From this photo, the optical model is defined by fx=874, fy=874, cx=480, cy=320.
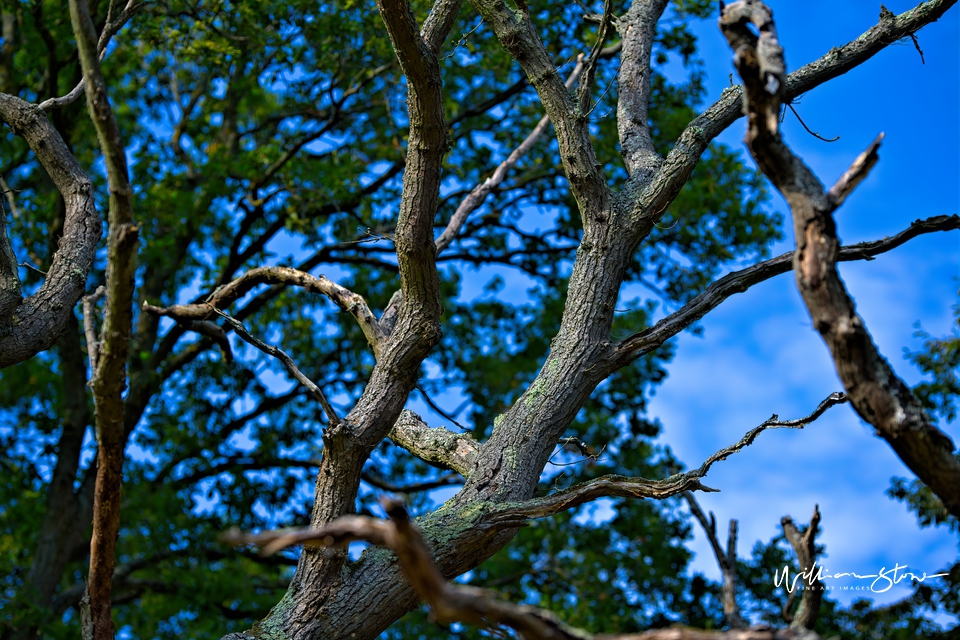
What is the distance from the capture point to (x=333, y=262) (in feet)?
37.2

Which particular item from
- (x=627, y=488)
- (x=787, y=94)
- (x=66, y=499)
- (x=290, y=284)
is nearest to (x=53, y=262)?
(x=290, y=284)

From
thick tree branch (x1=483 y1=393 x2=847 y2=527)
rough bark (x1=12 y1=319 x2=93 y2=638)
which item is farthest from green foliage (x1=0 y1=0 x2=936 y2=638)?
thick tree branch (x1=483 y1=393 x2=847 y2=527)

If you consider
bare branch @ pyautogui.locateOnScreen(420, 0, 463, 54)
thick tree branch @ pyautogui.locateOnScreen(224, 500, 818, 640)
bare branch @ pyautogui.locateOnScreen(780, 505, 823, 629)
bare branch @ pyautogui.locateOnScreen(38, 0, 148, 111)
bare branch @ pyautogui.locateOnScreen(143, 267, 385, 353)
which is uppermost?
bare branch @ pyautogui.locateOnScreen(38, 0, 148, 111)

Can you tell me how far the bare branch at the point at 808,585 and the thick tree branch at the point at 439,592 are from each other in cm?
63

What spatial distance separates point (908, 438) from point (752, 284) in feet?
7.44

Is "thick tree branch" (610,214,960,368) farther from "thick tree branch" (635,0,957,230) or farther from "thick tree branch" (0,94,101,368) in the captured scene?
"thick tree branch" (0,94,101,368)

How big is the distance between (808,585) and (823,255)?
4.10 ft

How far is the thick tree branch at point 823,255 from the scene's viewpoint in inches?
109

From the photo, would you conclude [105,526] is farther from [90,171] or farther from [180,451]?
[90,171]

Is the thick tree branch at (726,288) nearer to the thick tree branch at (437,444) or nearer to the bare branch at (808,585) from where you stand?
the thick tree branch at (437,444)

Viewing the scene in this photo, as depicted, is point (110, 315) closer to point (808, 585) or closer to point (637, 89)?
point (808, 585)

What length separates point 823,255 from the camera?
9.11ft

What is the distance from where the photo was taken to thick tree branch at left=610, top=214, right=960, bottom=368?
4.79 m

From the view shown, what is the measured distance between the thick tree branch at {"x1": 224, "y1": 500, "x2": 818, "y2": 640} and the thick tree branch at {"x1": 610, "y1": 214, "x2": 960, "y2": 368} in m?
2.48
